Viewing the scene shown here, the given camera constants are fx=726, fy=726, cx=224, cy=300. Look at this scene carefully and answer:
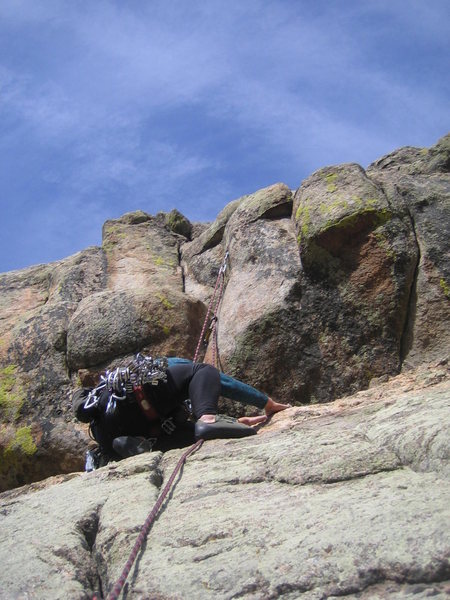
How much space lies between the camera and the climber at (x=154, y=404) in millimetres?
7676

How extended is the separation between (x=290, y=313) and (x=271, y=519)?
458 centimetres

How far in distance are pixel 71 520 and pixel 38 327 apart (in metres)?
5.60

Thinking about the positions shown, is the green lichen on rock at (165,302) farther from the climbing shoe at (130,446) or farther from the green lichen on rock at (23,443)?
the climbing shoe at (130,446)

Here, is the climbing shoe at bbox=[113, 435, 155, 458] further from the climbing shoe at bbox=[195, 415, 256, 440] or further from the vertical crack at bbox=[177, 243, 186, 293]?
the vertical crack at bbox=[177, 243, 186, 293]

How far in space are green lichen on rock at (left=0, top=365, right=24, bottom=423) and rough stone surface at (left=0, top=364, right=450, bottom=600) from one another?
3.52 meters

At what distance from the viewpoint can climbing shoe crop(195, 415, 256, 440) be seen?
7.22m

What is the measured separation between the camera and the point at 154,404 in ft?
26.0

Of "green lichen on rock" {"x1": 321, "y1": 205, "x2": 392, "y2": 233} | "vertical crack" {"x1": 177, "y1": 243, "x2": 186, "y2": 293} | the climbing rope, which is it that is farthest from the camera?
"vertical crack" {"x1": 177, "y1": 243, "x2": 186, "y2": 293}

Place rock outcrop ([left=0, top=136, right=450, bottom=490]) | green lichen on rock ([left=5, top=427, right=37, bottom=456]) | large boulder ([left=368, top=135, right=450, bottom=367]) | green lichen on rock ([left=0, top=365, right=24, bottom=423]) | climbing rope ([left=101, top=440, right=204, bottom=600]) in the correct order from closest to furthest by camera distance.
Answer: climbing rope ([left=101, top=440, right=204, bottom=600]) < large boulder ([left=368, top=135, right=450, bottom=367]) < rock outcrop ([left=0, top=136, right=450, bottom=490]) < green lichen on rock ([left=5, top=427, right=37, bottom=456]) < green lichen on rock ([left=0, top=365, right=24, bottom=423])

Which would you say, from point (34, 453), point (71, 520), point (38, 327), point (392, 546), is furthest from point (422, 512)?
point (38, 327)

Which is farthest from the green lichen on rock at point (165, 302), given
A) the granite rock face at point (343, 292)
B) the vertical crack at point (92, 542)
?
the vertical crack at point (92, 542)

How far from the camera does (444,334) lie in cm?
870

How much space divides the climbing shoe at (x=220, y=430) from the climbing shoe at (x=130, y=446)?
709 millimetres

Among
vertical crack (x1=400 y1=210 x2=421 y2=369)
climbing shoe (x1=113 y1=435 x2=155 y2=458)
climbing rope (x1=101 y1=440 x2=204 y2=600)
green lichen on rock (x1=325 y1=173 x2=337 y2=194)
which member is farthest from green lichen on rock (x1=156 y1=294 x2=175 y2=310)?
climbing rope (x1=101 y1=440 x2=204 y2=600)
